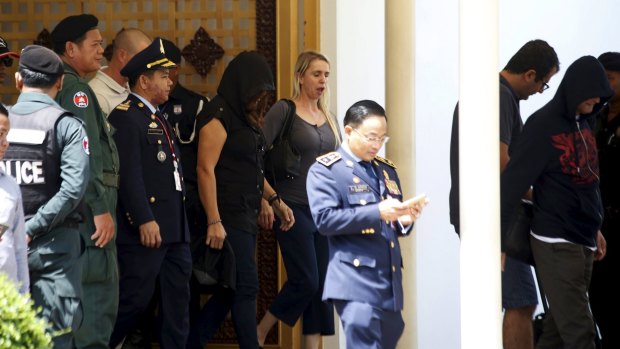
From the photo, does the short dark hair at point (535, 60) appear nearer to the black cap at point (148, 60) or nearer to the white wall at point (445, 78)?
the white wall at point (445, 78)

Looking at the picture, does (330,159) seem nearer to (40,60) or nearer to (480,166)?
(480,166)

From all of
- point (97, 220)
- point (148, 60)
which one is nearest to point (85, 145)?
point (97, 220)

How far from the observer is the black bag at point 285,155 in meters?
7.73

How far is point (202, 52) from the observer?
28.2 ft

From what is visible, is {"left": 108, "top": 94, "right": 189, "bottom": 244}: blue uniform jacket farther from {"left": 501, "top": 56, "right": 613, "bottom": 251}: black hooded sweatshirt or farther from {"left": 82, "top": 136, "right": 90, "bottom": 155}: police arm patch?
{"left": 501, "top": 56, "right": 613, "bottom": 251}: black hooded sweatshirt

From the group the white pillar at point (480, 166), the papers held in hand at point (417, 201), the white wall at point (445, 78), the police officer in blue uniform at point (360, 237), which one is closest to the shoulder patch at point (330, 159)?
Result: the police officer in blue uniform at point (360, 237)


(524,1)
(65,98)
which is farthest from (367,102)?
(524,1)

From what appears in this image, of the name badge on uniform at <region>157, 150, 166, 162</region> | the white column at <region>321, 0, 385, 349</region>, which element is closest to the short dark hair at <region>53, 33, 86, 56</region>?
the name badge on uniform at <region>157, 150, 166, 162</region>

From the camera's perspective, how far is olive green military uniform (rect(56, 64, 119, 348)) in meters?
6.48

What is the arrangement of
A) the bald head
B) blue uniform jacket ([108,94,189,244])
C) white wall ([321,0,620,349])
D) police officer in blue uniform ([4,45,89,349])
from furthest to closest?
white wall ([321,0,620,349]) < the bald head < blue uniform jacket ([108,94,189,244]) < police officer in blue uniform ([4,45,89,349])

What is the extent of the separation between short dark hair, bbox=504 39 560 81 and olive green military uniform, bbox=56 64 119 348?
234cm

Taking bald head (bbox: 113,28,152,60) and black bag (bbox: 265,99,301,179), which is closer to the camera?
bald head (bbox: 113,28,152,60)

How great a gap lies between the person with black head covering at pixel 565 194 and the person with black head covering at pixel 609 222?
2.91 feet

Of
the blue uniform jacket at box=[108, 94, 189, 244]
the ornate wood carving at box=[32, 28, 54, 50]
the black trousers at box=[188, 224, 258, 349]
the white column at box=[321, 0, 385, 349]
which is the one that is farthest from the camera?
the white column at box=[321, 0, 385, 349]
